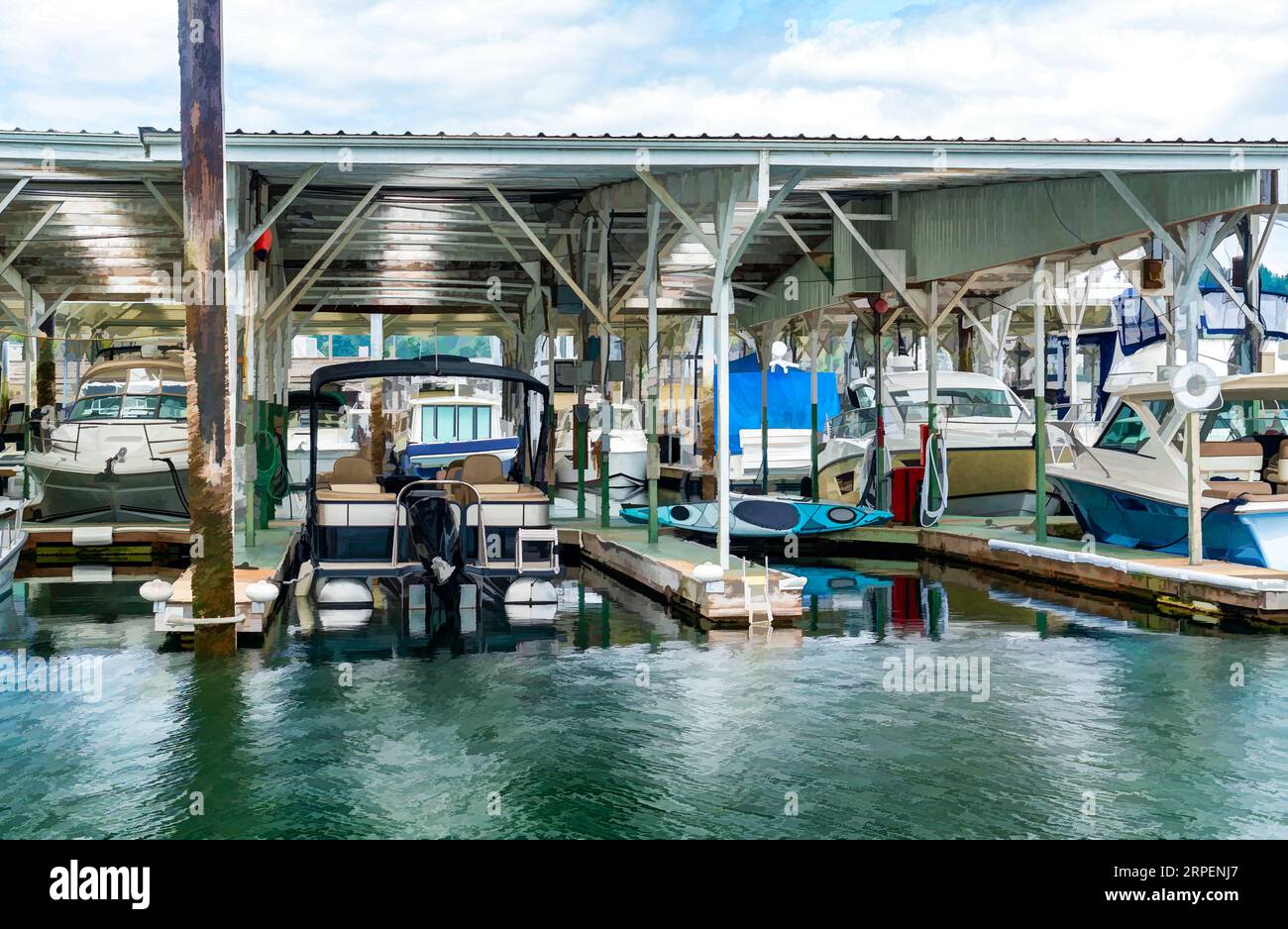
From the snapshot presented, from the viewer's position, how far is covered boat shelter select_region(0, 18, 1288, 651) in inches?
448

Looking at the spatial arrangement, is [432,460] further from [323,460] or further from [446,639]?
[446,639]

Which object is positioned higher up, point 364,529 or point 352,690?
point 364,529

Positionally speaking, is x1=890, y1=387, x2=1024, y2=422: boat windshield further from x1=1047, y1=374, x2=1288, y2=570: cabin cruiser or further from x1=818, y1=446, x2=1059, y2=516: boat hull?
x1=1047, y1=374, x2=1288, y2=570: cabin cruiser

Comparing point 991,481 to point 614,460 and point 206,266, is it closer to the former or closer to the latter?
point 614,460

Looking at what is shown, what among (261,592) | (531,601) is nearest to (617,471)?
(531,601)

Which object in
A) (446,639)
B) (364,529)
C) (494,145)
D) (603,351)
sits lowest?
(446,639)

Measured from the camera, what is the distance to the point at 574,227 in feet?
58.3

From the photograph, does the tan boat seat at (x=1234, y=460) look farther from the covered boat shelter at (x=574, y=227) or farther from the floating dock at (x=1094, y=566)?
the covered boat shelter at (x=574, y=227)

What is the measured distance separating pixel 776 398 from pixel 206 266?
27535 millimetres

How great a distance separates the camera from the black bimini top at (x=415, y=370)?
12.3 metres

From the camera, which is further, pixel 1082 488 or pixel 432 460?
pixel 432 460
